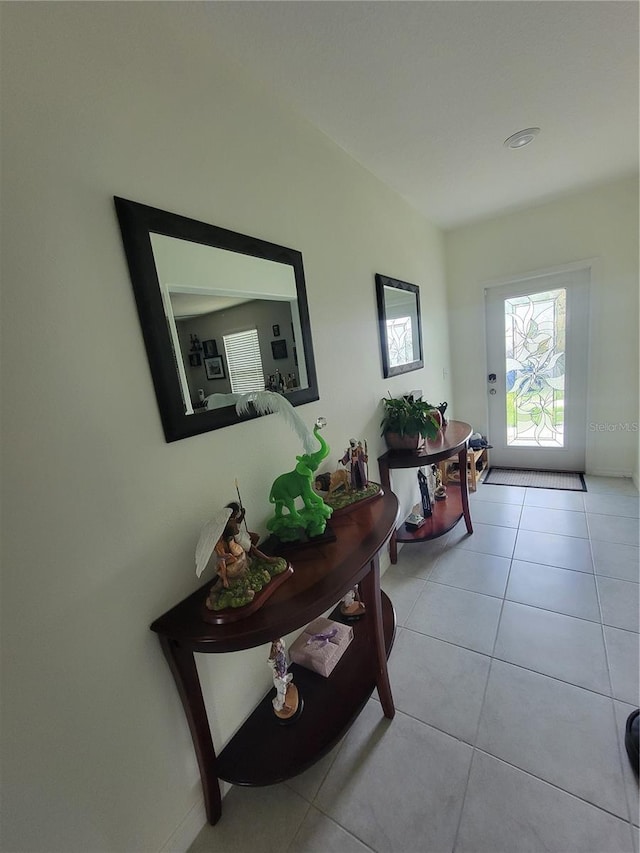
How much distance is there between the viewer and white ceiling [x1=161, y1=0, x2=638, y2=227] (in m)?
1.08

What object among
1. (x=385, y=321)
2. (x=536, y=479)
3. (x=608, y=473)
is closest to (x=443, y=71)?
(x=385, y=321)

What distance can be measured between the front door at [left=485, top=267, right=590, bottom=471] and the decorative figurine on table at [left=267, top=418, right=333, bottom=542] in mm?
2962

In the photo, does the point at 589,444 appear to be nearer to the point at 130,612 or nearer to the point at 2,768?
the point at 130,612

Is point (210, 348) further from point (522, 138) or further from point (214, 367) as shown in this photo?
point (522, 138)

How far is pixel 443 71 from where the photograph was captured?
52.4 inches

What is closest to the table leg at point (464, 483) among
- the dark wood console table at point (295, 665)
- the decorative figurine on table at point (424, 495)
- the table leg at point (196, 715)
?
the decorative figurine on table at point (424, 495)

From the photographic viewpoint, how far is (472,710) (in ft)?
4.34

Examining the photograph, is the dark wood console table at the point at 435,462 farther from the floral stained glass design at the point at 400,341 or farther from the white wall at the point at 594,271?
the white wall at the point at 594,271

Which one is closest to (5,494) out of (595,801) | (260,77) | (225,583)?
(225,583)

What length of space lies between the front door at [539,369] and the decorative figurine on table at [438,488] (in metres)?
1.10

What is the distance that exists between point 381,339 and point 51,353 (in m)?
1.76

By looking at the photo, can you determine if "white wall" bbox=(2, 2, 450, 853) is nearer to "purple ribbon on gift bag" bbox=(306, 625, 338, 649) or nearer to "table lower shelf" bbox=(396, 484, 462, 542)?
"purple ribbon on gift bag" bbox=(306, 625, 338, 649)

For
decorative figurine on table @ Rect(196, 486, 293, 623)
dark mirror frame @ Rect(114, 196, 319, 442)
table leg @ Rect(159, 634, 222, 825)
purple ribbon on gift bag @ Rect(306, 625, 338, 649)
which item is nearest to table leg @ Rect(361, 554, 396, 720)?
purple ribbon on gift bag @ Rect(306, 625, 338, 649)

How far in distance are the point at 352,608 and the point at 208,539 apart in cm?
102
